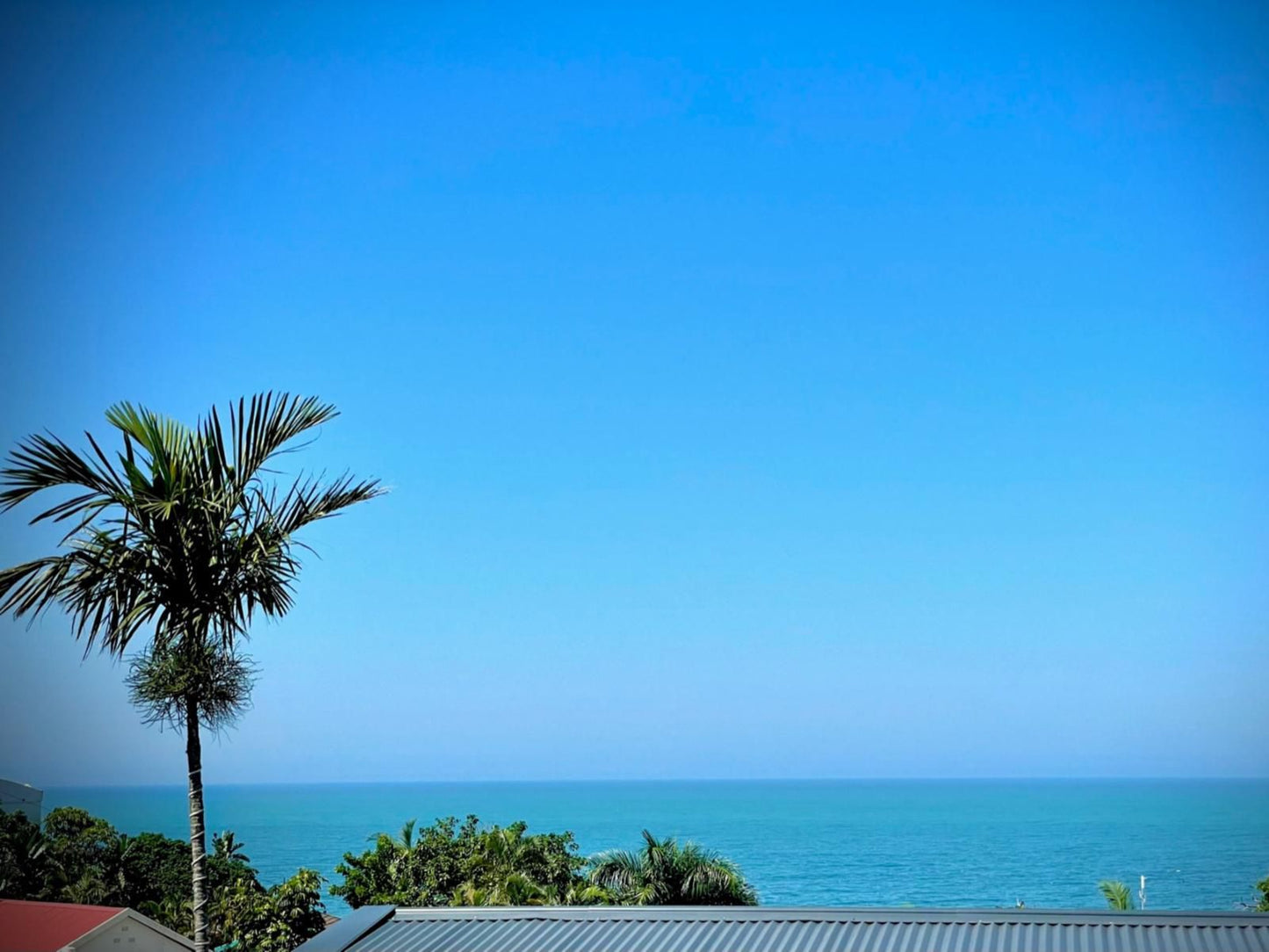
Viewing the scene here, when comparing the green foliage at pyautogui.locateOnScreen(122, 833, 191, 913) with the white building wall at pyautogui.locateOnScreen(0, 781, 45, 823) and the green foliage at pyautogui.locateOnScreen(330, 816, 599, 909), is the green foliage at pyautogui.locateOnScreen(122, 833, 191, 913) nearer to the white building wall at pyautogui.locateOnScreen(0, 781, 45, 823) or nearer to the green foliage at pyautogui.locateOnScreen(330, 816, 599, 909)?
the green foliage at pyautogui.locateOnScreen(330, 816, 599, 909)

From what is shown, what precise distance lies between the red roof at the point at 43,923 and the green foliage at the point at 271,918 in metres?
8.51

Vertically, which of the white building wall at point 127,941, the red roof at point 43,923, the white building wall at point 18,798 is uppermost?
Result: the white building wall at point 18,798

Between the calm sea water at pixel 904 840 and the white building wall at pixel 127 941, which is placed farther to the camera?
the calm sea water at pixel 904 840

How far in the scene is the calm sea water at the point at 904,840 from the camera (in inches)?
3905

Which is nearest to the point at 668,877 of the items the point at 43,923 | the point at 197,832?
the point at 43,923

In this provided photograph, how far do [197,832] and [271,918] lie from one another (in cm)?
2907

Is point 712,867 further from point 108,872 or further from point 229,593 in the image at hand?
point 108,872

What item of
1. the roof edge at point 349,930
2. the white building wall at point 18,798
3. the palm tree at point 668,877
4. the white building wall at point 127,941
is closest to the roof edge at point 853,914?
the roof edge at point 349,930

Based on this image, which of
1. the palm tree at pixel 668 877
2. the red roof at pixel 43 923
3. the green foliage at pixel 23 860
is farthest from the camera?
the palm tree at pixel 668 877

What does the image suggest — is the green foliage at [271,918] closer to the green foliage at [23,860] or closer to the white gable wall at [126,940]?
the green foliage at [23,860]

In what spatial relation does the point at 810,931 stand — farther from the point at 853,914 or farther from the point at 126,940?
the point at 126,940

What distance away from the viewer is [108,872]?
4359 centimetres

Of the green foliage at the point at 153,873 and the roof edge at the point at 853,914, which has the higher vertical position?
the roof edge at the point at 853,914

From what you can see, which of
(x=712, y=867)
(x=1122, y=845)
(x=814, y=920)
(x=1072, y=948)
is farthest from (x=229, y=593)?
(x=1122, y=845)
